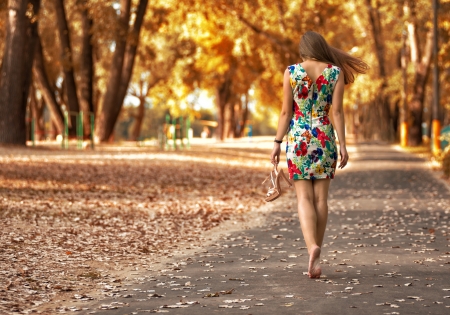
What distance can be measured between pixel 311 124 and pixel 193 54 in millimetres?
51043

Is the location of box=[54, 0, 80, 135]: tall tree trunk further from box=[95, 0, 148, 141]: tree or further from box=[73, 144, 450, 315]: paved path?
box=[73, 144, 450, 315]: paved path

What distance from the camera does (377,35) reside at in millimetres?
50938

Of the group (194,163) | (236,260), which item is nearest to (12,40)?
(194,163)

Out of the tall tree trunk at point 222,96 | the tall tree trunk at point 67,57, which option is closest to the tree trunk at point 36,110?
the tall tree trunk at point 222,96

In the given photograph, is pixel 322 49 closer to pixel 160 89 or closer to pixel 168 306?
pixel 168 306

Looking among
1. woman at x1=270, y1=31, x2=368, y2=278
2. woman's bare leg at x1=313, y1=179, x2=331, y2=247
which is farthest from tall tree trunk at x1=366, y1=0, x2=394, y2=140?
woman's bare leg at x1=313, y1=179, x2=331, y2=247

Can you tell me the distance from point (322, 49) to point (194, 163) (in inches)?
738

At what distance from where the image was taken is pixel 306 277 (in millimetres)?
7598

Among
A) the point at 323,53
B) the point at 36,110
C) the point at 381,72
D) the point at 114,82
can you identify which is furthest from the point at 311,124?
the point at 36,110

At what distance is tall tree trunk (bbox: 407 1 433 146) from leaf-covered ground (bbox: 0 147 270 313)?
1854 centimetres

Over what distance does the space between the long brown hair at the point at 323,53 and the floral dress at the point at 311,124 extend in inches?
4.2

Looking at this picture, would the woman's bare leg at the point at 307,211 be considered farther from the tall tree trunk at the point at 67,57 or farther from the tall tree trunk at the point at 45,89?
the tall tree trunk at the point at 45,89

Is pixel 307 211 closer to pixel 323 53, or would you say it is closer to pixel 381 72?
pixel 323 53

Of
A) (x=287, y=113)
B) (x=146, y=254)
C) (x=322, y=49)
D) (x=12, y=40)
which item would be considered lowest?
(x=146, y=254)
